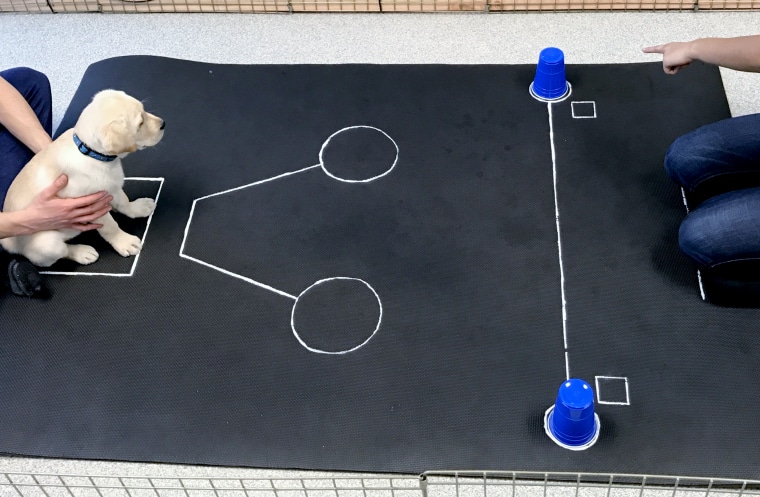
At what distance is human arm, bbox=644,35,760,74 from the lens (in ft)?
6.86

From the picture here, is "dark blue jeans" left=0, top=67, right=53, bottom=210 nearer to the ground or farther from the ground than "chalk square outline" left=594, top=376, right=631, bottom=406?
farther from the ground

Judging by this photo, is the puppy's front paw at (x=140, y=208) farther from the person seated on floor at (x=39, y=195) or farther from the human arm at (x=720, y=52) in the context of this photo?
the human arm at (x=720, y=52)

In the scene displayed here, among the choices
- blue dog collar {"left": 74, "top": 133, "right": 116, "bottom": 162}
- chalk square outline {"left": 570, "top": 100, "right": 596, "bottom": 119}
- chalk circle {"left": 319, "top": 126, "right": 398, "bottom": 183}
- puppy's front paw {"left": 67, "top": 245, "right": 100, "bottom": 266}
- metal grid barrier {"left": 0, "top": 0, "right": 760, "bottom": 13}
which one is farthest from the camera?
metal grid barrier {"left": 0, "top": 0, "right": 760, "bottom": 13}

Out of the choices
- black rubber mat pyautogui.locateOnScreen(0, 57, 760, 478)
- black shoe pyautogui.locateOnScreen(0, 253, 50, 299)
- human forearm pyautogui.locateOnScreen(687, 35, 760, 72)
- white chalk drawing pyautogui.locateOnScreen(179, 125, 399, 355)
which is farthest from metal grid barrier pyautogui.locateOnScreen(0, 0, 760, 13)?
black shoe pyautogui.locateOnScreen(0, 253, 50, 299)

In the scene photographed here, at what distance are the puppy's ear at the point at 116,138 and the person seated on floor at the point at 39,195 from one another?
19 centimetres

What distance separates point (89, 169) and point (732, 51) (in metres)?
1.78

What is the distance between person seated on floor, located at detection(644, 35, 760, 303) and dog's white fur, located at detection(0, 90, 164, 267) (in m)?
1.50

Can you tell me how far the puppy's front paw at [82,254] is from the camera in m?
2.51

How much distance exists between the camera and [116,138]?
2139mm

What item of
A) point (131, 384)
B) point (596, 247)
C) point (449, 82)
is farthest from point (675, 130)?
point (131, 384)

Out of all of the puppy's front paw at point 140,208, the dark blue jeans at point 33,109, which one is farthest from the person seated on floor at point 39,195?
the puppy's front paw at point 140,208

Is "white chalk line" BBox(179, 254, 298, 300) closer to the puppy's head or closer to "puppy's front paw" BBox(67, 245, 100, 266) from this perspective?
"puppy's front paw" BBox(67, 245, 100, 266)

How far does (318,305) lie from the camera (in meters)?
2.38

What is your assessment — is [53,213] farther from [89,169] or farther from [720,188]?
[720,188]
